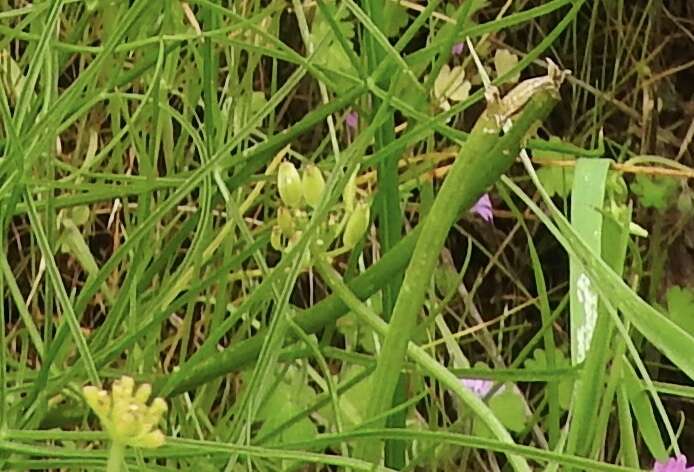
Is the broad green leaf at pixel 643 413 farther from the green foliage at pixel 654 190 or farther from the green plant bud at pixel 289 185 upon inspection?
the green foliage at pixel 654 190

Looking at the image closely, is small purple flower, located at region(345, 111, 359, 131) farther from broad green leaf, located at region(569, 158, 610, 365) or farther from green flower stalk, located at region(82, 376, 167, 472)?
green flower stalk, located at region(82, 376, 167, 472)

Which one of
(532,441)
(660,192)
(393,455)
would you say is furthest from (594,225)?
(660,192)

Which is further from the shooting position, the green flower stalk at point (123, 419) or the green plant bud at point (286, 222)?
the green plant bud at point (286, 222)

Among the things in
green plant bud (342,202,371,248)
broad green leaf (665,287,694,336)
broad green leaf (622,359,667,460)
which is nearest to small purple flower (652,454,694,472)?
broad green leaf (622,359,667,460)

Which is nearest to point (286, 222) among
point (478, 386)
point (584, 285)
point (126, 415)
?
point (584, 285)

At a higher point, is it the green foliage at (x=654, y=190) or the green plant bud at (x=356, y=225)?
the green plant bud at (x=356, y=225)

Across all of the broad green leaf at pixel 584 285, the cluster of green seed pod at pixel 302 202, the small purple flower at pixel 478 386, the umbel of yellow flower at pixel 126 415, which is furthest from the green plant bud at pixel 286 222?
the small purple flower at pixel 478 386

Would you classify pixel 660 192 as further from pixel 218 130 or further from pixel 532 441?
pixel 218 130
